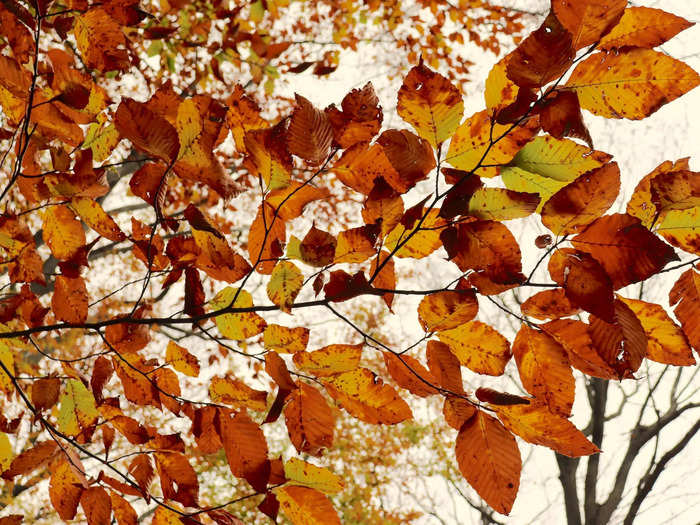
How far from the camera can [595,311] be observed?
551 mm

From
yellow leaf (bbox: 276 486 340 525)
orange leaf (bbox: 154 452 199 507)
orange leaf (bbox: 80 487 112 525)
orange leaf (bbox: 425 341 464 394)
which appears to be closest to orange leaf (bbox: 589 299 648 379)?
orange leaf (bbox: 425 341 464 394)

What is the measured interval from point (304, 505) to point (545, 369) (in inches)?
18.2

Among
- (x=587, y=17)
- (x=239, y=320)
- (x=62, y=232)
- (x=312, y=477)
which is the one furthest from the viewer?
(x=62, y=232)

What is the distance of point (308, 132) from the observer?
0.64 m

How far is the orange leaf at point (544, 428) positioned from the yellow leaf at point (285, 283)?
0.36 meters

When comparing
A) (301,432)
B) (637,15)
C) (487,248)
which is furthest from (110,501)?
(637,15)

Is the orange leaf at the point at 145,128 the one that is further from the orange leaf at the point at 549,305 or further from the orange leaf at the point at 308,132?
the orange leaf at the point at 549,305

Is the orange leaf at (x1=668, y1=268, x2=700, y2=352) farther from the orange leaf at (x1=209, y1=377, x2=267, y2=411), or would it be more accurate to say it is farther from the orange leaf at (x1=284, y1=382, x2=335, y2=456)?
the orange leaf at (x1=209, y1=377, x2=267, y2=411)

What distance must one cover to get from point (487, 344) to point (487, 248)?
16 cm

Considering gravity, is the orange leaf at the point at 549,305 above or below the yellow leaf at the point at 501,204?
below

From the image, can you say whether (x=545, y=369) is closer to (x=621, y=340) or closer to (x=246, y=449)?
(x=621, y=340)

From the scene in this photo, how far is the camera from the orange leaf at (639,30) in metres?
0.50

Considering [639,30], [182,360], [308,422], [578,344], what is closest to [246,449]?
[308,422]

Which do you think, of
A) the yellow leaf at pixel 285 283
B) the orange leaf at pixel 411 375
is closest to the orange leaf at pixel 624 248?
the orange leaf at pixel 411 375
